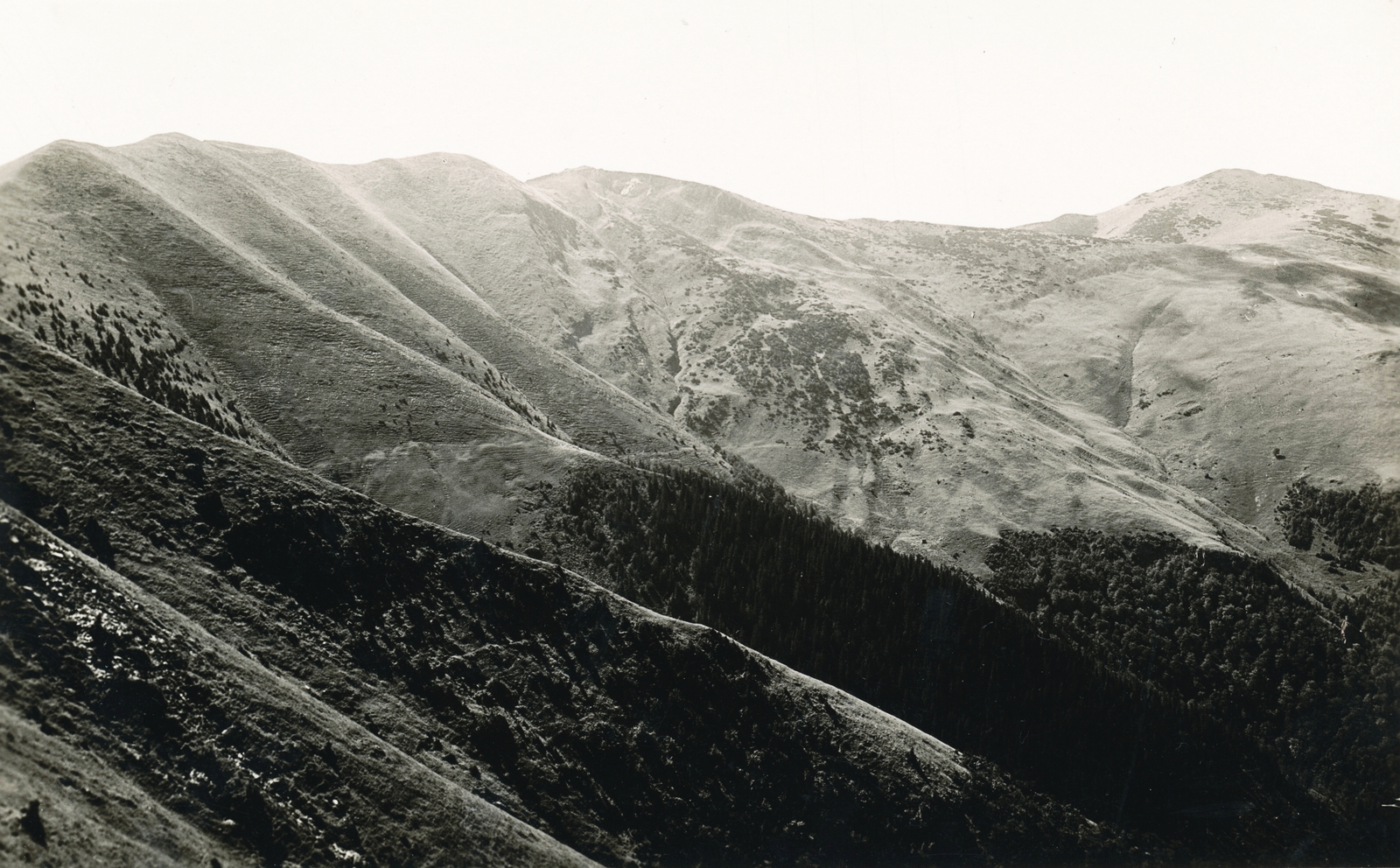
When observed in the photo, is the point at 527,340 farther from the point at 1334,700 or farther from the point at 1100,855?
the point at 1334,700

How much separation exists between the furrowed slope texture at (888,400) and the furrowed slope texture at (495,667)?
47.5 meters

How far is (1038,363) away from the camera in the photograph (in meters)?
142

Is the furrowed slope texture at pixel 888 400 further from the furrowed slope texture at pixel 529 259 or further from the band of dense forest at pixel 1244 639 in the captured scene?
the furrowed slope texture at pixel 529 259

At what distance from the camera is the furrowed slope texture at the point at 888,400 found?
9288cm

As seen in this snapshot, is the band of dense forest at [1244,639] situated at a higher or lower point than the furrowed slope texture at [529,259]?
lower

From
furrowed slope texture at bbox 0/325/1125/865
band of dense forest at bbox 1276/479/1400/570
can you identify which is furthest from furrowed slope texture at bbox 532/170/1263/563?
furrowed slope texture at bbox 0/325/1125/865

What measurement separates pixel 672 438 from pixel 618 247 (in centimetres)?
8695

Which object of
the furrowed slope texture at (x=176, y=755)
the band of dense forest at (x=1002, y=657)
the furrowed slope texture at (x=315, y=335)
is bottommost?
the band of dense forest at (x=1002, y=657)

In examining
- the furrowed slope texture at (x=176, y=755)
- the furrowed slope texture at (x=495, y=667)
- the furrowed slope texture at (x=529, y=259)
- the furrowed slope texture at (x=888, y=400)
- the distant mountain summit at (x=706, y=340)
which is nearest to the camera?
the furrowed slope texture at (x=176, y=755)

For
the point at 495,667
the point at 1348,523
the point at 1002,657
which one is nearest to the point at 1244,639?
the point at 1002,657

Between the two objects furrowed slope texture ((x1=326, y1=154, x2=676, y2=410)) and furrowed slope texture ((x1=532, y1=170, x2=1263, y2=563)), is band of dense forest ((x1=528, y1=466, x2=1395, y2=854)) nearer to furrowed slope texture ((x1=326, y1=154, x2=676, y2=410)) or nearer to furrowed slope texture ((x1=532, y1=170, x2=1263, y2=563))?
furrowed slope texture ((x1=532, y1=170, x2=1263, y2=563))

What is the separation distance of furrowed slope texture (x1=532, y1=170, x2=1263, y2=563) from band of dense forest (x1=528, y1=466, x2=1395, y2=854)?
1508 cm

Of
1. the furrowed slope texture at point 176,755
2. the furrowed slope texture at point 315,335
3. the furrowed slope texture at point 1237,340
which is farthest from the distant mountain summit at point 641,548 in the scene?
the furrowed slope texture at point 1237,340

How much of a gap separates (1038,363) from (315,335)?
381 ft
